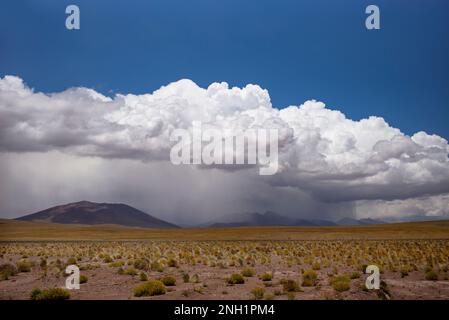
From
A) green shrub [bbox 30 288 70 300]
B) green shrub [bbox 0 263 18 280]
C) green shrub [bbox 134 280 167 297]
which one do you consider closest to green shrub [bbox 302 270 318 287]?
green shrub [bbox 134 280 167 297]

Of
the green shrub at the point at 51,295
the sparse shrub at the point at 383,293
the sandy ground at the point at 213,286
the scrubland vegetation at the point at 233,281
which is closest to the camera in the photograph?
the sparse shrub at the point at 383,293

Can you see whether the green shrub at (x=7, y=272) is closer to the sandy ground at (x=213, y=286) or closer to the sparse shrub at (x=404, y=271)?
the sandy ground at (x=213, y=286)

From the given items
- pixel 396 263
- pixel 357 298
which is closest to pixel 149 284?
pixel 357 298

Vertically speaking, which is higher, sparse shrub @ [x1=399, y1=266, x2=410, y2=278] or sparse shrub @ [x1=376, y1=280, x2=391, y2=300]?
sparse shrub @ [x1=376, y1=280, x2=391, y2=300]

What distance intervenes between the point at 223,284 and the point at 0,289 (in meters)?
11.5

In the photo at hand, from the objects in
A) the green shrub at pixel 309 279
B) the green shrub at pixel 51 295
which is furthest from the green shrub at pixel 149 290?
the green shrub at pixel 309 279

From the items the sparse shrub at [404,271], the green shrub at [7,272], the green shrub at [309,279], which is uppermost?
the green shrub at [309,279]

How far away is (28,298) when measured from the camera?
20094 millimetres

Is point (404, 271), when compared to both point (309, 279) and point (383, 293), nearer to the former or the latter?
point (309, 279)

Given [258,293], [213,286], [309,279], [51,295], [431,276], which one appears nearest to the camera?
[258,293]

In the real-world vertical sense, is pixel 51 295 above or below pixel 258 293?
below

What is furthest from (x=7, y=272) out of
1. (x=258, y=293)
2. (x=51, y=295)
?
(x=258, y=293)

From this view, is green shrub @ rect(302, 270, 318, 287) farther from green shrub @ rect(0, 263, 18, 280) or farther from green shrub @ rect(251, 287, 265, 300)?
green shrub @ rect(0, 263, 18, 280)
